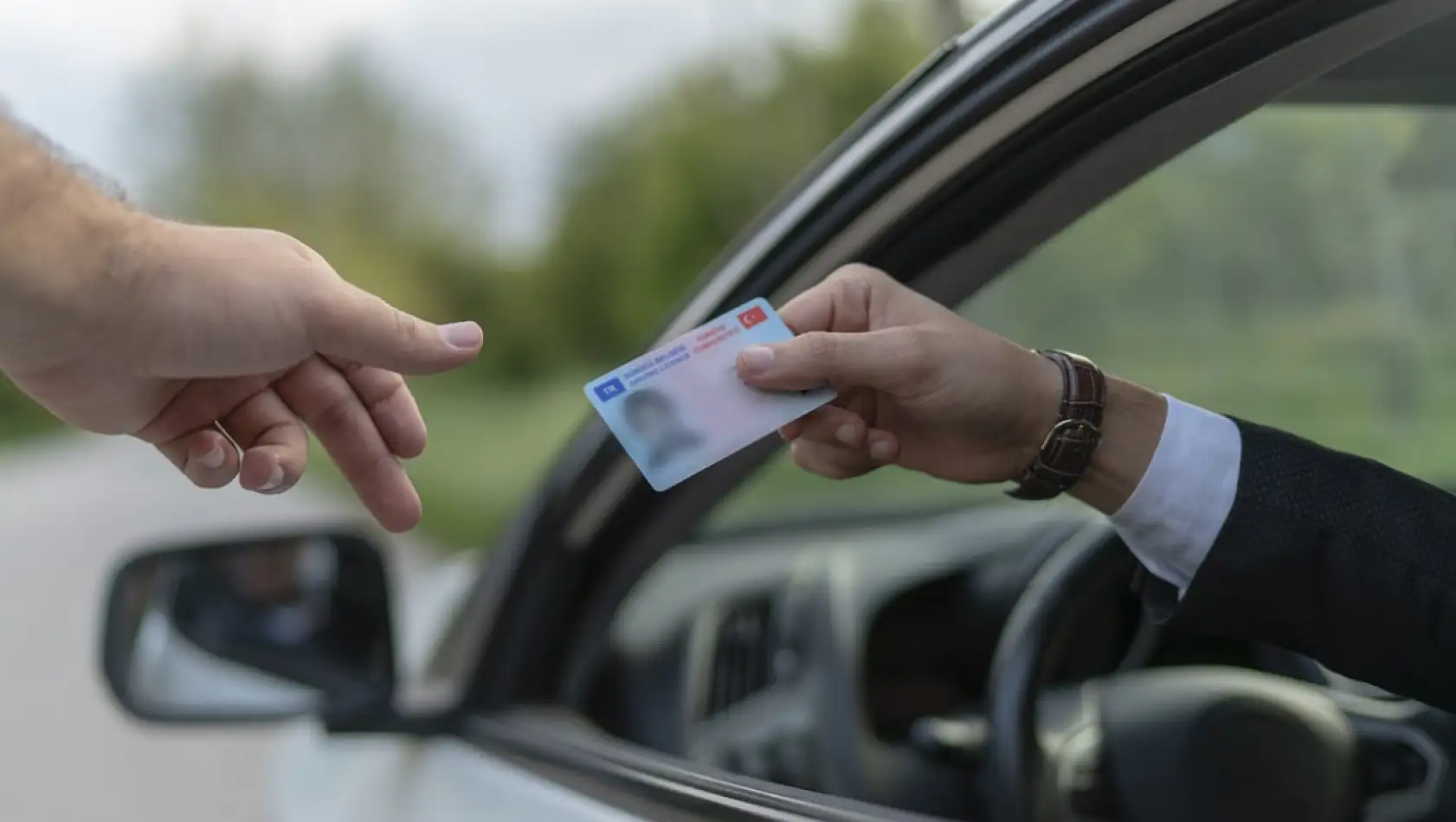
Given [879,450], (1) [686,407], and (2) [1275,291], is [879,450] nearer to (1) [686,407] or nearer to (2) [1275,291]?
(1) [686,407]

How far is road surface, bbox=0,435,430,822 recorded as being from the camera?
209 inches

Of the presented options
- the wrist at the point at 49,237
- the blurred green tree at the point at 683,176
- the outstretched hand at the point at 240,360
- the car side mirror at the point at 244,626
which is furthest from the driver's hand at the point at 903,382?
the blurred green tree at the point at 683,176

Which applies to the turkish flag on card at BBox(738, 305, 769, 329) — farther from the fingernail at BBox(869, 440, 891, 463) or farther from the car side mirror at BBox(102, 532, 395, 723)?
the car side mirror at BBox(102, 532, 395, 723)

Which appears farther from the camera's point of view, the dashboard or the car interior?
the dashboard

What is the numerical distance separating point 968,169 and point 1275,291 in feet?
10.4

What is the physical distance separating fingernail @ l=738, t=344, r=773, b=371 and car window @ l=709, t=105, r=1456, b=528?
0.33 metres

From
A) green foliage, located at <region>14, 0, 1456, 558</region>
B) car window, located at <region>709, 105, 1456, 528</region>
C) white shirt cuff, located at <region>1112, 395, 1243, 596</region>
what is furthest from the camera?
green foliage, located at <region>14, 0, 1456, 558</region>

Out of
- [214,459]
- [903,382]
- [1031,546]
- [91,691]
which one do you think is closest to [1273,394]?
[1031,546]

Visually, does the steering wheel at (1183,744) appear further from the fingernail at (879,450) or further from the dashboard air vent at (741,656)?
the dashboard air vent at (741,656)

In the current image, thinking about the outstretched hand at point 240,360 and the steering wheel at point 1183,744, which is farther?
the steering wheel at point 1183,744

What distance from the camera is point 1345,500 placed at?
52.1 inches

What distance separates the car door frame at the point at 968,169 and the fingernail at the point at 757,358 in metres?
0.19

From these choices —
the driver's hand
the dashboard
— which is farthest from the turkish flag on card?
the dashboard

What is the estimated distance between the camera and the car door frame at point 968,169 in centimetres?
118
